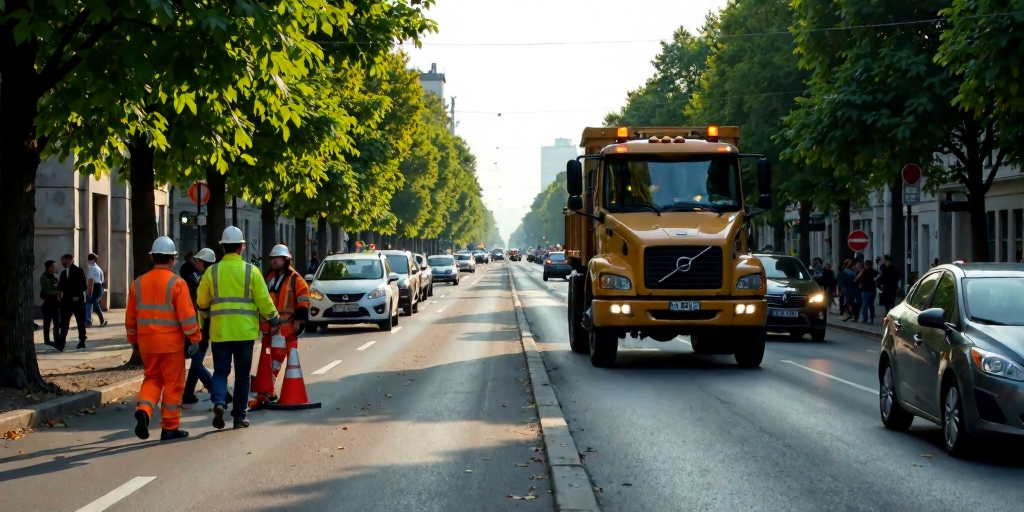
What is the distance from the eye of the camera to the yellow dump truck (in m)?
17.1

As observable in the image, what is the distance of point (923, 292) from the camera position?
11.5 meters

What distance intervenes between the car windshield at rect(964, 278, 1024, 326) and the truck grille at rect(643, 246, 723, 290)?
6561 mm

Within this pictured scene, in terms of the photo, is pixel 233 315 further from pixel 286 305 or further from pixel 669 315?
pixel 669 315

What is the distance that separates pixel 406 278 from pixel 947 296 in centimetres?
2540

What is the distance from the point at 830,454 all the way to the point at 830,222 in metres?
62.4

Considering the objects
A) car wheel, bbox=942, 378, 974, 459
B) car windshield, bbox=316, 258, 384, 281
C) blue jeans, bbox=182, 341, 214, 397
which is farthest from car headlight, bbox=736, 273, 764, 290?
car windshield, bbox=316, 258, 384, 281

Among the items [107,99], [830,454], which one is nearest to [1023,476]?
[830,454]

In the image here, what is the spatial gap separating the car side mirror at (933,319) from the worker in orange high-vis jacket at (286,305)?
6117 mm

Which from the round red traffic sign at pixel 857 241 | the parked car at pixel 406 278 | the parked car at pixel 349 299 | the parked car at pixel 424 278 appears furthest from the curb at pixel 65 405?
the parked car at pixel 424 278

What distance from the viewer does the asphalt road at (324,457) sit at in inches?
316

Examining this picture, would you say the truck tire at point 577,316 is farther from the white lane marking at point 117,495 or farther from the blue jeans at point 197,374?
the white lane marking at point 117,495

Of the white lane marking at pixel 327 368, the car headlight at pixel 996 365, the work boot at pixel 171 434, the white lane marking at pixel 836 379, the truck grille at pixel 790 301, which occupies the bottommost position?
the white lane marking at pixel 836 379

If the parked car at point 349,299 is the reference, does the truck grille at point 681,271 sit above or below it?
above

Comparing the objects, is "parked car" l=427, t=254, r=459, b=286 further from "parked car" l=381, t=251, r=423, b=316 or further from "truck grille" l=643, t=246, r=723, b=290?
"truck grille" l=643, t=246, r=723, b=290
